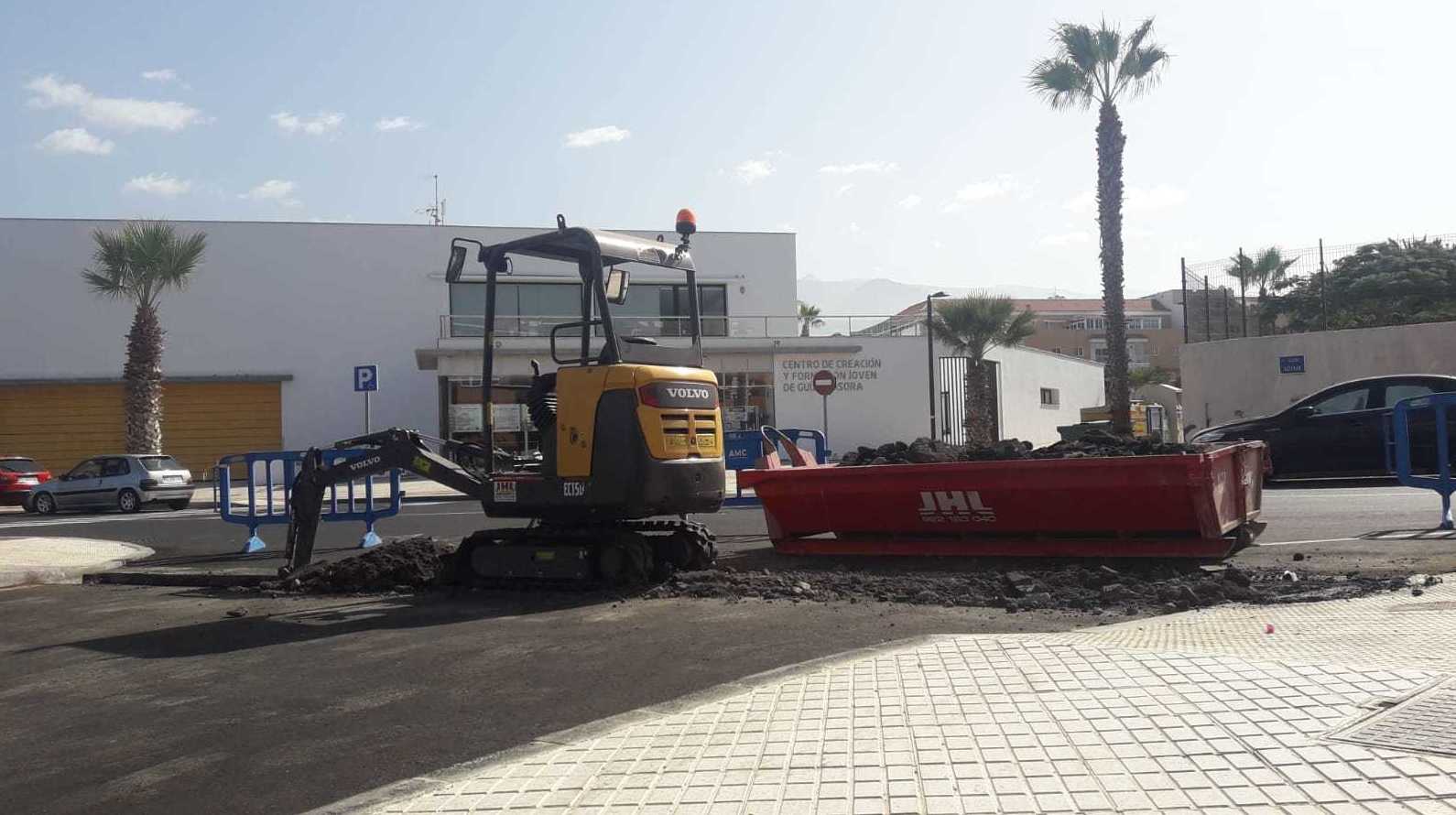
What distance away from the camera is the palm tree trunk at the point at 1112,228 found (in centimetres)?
3014

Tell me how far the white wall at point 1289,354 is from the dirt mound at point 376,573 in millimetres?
19853

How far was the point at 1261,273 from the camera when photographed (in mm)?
57938

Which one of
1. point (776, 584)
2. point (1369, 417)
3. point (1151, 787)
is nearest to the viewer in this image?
point (1151, 787)

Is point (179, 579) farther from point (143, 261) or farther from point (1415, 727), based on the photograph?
point (143, 261)

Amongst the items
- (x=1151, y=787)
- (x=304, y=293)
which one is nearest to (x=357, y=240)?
(x=304, y=293)

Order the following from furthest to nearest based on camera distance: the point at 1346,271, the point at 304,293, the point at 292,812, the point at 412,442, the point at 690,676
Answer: the point at 1346,271 → the point at 304,293 → the point at 412,442 → the point at 690,676 → the point at 292,812

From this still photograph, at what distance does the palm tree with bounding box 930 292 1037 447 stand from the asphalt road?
27413 mm

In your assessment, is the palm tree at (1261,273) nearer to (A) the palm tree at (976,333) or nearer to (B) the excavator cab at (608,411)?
(A) the palm tree at (976,333)

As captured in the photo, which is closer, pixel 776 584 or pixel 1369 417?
pixel 776 584

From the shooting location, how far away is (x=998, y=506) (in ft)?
33.5

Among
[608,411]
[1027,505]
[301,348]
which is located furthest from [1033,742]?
[301,348]

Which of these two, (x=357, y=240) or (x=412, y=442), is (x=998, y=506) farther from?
(x=357, y=240)

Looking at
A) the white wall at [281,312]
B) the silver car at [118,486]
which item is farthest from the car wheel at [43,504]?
the white wall at [281,312]

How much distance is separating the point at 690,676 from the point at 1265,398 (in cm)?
2591
